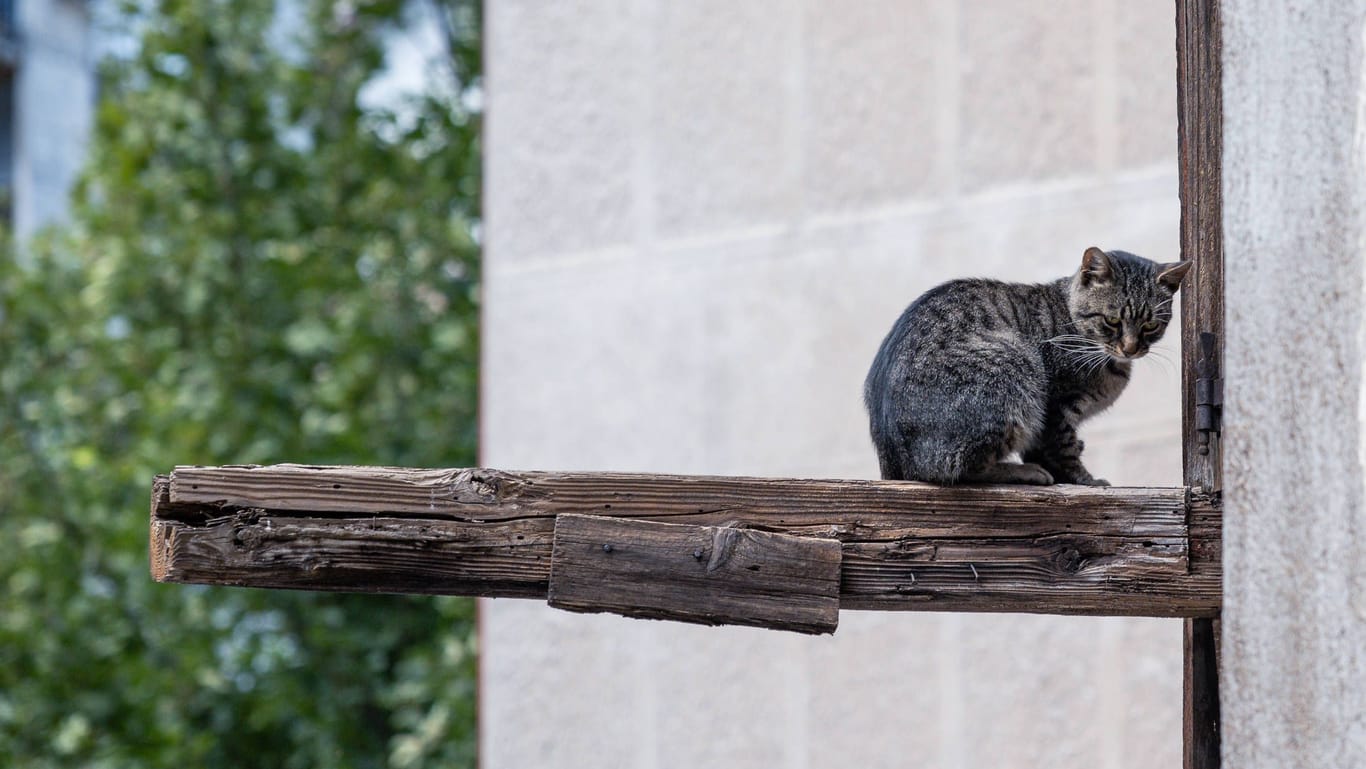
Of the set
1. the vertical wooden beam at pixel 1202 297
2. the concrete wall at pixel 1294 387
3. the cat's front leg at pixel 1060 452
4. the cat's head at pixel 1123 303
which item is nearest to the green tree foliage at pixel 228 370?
the cat's front leg at pixel 1060 452

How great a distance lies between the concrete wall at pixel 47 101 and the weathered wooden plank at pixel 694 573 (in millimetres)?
10153

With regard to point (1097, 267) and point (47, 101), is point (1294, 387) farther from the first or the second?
point (47, 101)

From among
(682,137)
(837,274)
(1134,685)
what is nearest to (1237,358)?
(1134,685)

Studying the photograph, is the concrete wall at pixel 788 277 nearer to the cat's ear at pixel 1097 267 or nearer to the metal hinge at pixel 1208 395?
the cat's ear at pixel 1097 267

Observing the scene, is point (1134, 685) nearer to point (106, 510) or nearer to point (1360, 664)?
point (1360, 664)

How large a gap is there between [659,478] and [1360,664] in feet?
2.78

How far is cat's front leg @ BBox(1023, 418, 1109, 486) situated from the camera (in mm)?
2479

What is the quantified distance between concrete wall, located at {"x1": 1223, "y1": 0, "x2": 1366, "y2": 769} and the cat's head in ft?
2.02

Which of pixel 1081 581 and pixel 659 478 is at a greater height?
pixel 659 478

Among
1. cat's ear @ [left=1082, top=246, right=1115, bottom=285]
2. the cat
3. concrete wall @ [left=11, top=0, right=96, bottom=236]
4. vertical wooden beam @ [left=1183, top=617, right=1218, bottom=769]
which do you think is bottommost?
vertical wooden beam @ [left=1183, top=617, right=1218, bottom=769]

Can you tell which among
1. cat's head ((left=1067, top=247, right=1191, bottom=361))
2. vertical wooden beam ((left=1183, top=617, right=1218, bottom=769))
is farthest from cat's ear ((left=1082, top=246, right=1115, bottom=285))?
vertical wooden beam ((left=1183, top=617, right=1218, bottom=769))

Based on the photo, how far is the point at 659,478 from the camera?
1870 millimetres

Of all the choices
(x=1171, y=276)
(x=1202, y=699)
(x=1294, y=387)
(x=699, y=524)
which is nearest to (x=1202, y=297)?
(x=1294, y=387)

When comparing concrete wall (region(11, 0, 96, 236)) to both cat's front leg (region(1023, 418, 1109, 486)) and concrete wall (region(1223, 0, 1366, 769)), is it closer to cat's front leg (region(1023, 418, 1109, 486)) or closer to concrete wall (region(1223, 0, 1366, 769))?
cat's front leg (region(1023, 418, 1109, 486))
